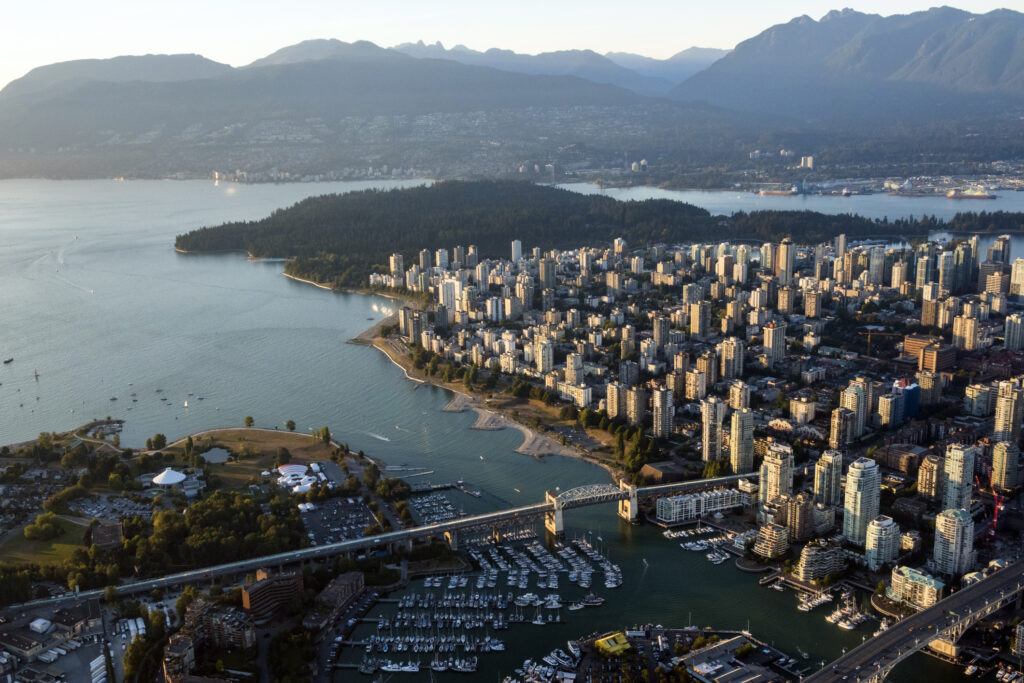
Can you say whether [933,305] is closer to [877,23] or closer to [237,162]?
[237,162]

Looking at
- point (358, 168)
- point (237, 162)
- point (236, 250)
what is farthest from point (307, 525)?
point (237, 162)

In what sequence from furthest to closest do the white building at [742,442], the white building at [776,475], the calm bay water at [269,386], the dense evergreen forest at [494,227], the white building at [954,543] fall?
the dense evergreen forest at [494,227], the white building at [742,442], the white building at [776,475], the white building at [954,543], the calm bay water at [269,386]

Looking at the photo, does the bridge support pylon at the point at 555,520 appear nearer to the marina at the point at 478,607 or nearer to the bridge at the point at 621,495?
the bridge at the point at 621,495

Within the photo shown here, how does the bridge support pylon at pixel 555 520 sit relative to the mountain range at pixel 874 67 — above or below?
below

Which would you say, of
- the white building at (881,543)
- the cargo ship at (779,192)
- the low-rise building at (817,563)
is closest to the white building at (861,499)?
the white building at (881,543)

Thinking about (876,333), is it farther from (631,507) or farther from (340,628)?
(340,628)

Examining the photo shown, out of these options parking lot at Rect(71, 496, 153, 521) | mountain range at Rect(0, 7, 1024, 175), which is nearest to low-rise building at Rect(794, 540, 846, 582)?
parking lot at Rect(71, 496, 153, 521)
